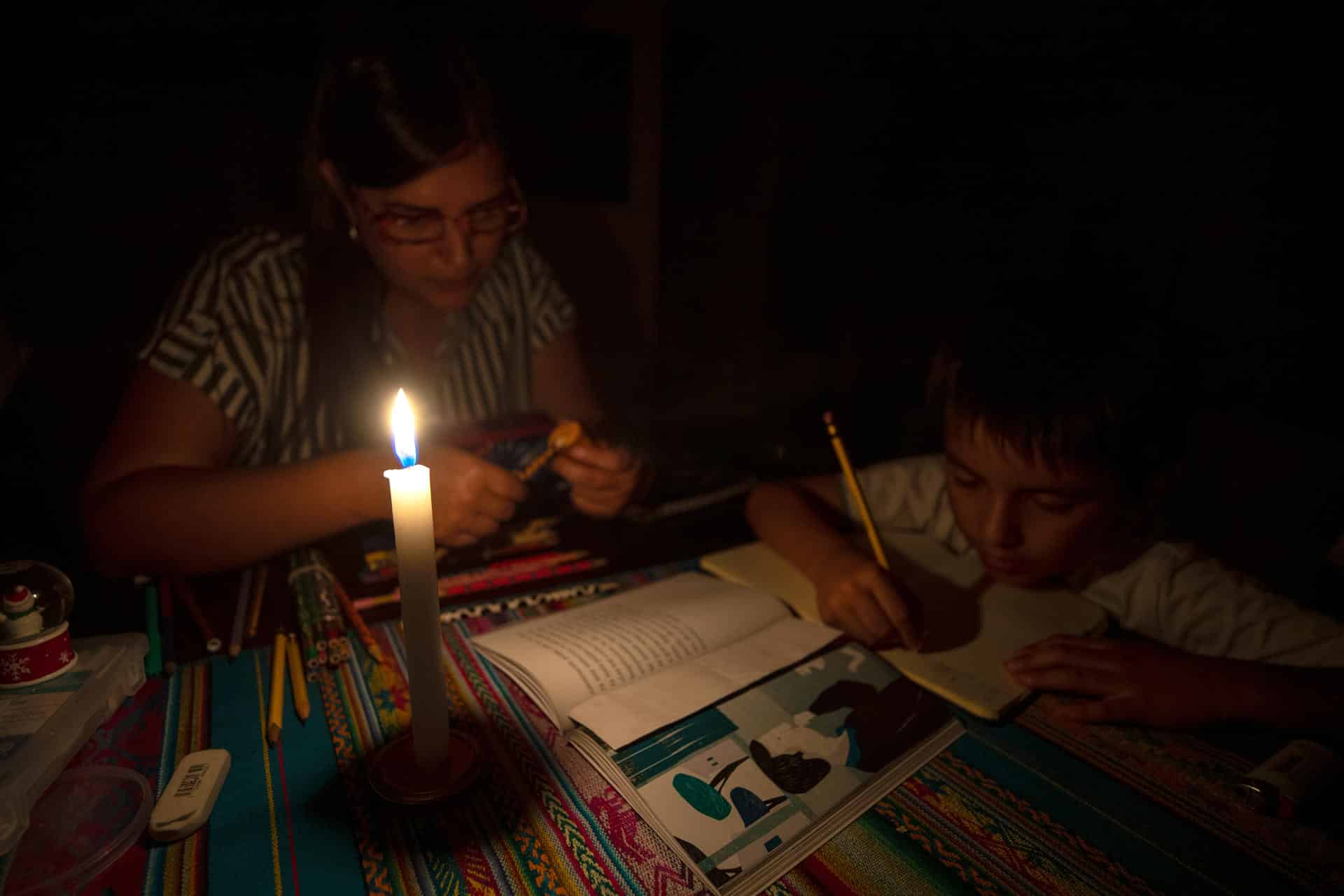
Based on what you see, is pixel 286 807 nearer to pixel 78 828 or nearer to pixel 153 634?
pixel 78 828

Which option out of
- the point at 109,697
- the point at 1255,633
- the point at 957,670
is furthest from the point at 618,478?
the point at 1255,633

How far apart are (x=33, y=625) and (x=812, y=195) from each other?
2347mm

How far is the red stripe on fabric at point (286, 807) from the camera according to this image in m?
0.51

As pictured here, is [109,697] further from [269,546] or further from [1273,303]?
[1273,303]

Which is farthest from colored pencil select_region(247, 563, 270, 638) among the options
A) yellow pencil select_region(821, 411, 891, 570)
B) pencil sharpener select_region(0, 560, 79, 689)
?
yellow pencil select_region(821, 411, 891, 570)

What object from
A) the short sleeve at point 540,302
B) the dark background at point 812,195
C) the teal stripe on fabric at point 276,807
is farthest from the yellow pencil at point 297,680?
the short sleeve at point 540,302

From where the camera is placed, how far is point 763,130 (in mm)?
2395

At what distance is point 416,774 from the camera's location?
60cm

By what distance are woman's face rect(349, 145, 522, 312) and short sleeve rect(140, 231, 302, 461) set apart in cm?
21

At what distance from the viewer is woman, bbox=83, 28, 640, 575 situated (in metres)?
0.96

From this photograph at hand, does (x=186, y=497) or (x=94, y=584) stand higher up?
(x=186, y=497)

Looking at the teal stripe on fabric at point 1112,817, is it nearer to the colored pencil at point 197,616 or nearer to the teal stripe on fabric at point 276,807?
the teal stripe on fabric at point 276,807

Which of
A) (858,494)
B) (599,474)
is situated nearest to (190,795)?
(599,474)

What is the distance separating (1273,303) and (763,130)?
153cm
